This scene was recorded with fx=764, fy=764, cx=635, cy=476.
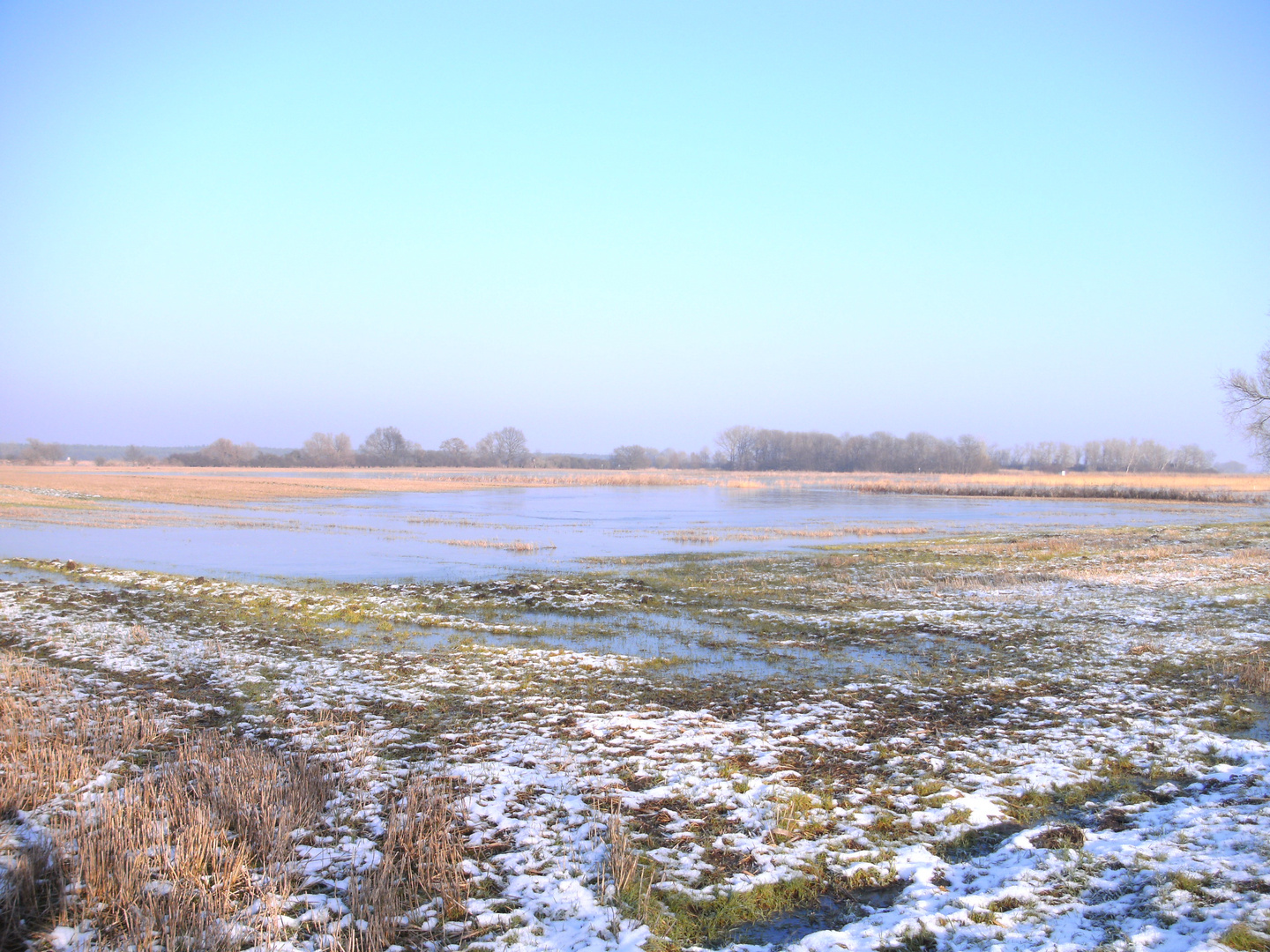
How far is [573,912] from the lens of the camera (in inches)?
185

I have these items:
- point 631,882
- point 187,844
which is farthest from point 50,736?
point 631,882

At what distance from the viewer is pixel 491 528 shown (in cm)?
3497

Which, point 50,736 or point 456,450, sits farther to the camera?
point 456,450

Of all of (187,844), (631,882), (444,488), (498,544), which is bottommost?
(498,544)

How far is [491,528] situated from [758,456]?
124 m

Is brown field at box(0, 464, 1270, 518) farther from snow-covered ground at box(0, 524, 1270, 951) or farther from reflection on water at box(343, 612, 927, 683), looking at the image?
snow-covered ground at box(0, 524, 1270, 951)

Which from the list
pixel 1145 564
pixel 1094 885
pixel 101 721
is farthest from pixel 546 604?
pixel 1145 564

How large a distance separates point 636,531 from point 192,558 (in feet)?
56.7

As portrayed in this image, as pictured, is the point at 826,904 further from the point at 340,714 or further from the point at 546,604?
the point at 546,604

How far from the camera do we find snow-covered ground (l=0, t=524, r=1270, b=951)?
4.70m

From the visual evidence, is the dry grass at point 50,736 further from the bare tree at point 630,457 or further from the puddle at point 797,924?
the bare tree at point 630,457

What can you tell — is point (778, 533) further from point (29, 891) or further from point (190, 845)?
point (29, 891)

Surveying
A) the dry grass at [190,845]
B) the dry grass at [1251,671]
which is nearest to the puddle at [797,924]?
the dry grass at [190,845]

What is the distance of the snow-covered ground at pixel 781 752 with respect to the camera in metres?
4.70
